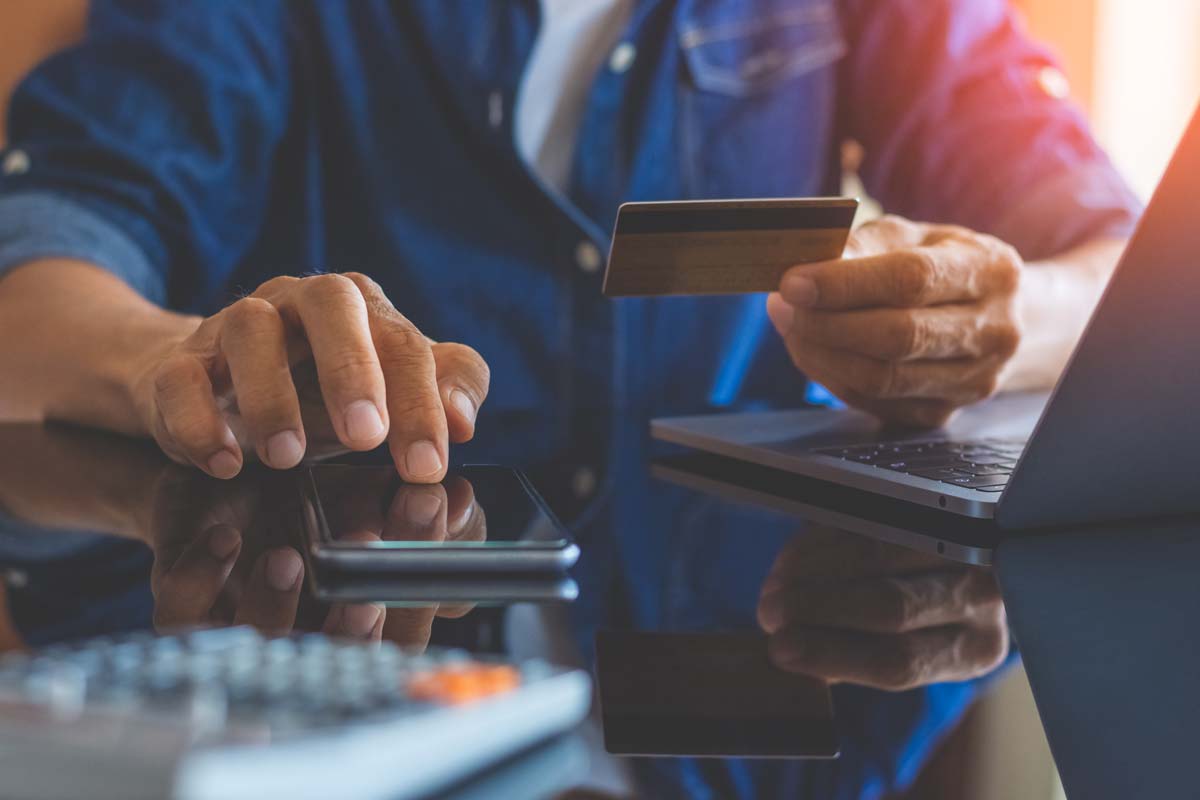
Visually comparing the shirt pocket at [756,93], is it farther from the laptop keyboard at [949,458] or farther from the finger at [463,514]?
the finger at [463,514]

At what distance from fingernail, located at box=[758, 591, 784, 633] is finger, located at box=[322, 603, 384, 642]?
5.1 inches

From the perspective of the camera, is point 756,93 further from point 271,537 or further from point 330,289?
point 271,537

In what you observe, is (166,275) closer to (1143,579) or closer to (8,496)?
(8,496)

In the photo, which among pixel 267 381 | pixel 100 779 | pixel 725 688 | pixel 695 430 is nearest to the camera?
pixel 100 779

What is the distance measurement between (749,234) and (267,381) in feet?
0.78

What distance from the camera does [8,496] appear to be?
576 millimetres

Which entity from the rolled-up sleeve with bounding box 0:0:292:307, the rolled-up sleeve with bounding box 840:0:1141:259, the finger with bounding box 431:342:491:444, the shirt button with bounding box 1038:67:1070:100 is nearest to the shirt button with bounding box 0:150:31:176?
the rolled-up sleeve with bounding box 0:0:292:307

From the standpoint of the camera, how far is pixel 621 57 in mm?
1064

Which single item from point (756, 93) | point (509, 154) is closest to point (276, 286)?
point (509, 154)

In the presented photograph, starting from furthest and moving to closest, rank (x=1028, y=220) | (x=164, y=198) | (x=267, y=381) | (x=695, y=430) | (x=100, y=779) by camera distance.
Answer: (x=1028, y=220), (x=164, y=198), (x=695, y=430), (x=267, y=381), (x=100, y=779)

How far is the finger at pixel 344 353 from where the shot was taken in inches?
18.9

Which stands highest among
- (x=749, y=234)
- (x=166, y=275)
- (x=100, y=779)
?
(x=100, y=779)

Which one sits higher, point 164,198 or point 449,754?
point 449,754

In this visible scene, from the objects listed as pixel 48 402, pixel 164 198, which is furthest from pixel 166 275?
pixel 48 402
